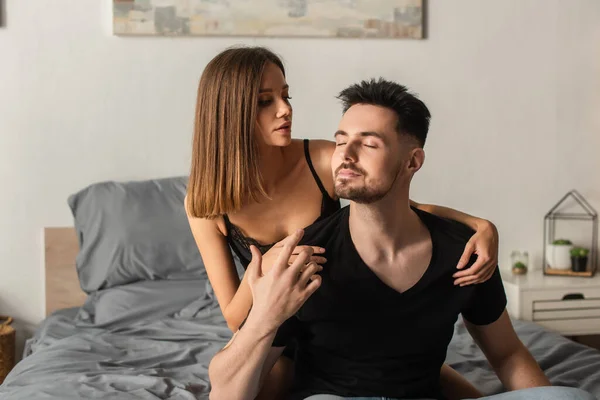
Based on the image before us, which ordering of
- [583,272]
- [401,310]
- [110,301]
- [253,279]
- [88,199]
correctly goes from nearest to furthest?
[253,279], [401,310], [110,301], [88,199], [583,272]

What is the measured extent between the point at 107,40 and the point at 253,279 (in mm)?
2057

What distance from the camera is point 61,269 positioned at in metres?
3.14

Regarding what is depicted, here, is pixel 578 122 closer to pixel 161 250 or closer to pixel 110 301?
pixel 161 250

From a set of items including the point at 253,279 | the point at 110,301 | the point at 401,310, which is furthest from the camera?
the point at 110,301

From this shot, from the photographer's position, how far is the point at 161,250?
9.50 ft

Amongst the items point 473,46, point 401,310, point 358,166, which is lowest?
point 401,310

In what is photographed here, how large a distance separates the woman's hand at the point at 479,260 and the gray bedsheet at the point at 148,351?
45 cm

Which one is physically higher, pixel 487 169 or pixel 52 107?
pixel 52 107

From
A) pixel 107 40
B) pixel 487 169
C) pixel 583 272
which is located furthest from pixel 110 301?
pixel 583 272

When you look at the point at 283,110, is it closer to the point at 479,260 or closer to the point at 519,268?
the point at 479,260

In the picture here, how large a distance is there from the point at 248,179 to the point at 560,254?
208 cm

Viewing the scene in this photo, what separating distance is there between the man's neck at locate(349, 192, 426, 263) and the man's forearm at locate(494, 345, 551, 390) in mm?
330

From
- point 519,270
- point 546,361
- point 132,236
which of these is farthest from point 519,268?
point 132,236

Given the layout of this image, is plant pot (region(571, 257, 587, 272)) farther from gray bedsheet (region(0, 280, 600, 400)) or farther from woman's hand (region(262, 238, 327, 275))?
woman's hand (region(262, 238, 327, 275))
